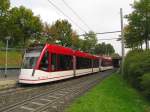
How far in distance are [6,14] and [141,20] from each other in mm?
27624

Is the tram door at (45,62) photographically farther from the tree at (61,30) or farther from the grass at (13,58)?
the tree at (61,30)

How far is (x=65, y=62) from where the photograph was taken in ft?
74.7

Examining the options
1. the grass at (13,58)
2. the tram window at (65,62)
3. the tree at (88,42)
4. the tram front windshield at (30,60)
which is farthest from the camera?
the tree at (88,42)

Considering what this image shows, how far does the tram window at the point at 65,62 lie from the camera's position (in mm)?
21237

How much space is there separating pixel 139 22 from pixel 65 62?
11321mm

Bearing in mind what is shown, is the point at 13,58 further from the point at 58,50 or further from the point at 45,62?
the point at 45,62

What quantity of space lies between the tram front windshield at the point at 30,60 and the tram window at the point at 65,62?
3.15m

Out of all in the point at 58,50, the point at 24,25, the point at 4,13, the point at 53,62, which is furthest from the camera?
the point at 24,25

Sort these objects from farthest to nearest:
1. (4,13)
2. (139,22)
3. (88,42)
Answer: (88,42)
(4,13)
(139,22)

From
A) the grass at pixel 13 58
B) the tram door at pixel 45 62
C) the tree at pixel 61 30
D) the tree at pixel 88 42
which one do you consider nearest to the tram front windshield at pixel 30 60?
the tram door at pixel 45 62

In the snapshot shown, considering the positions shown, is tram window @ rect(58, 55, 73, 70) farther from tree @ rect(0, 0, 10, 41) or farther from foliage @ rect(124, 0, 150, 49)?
tree @ rect(0, 0, 10, 41)

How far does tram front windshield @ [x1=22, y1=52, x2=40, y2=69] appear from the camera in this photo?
58.8 ft

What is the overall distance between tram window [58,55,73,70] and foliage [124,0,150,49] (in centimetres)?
957

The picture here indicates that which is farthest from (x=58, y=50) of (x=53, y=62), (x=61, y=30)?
(x=61, y=30)
